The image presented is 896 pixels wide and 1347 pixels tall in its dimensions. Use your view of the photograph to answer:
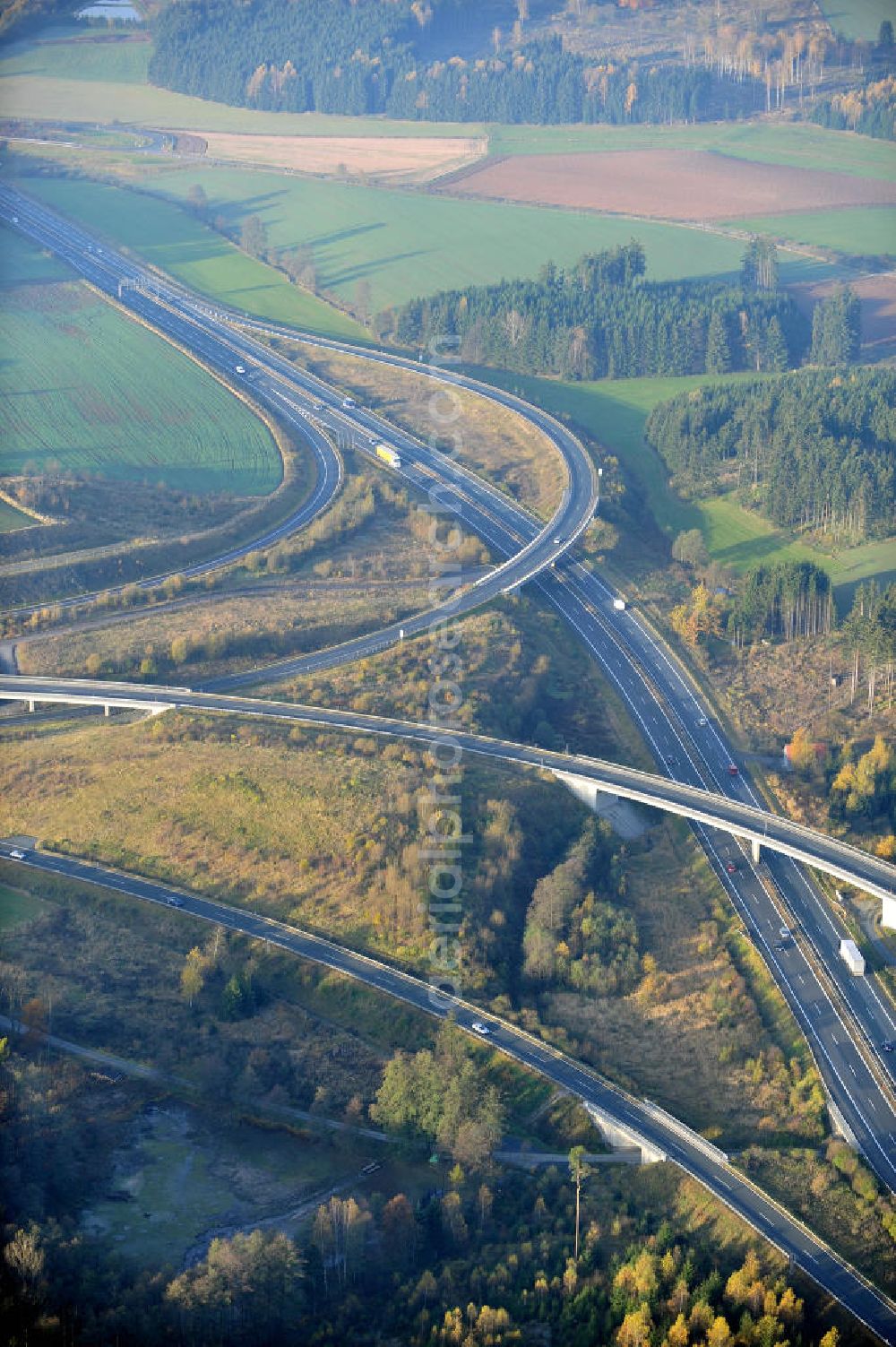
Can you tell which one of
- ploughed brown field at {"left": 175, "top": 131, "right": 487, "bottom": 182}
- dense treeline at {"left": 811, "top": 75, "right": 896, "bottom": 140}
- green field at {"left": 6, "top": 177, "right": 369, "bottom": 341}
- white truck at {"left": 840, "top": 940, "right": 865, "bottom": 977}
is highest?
dense treeline at {"left": 811, "top": 75, "right": 896, "bottom": 140}

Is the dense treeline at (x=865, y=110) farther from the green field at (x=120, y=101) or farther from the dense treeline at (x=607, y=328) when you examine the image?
the dense treeline at (x=607, y=328)

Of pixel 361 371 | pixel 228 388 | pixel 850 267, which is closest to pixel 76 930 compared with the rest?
pixel 228 388

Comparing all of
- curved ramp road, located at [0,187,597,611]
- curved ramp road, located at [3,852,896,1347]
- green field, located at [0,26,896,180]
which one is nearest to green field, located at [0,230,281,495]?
curved ramp road, located at [0,187,597,611]

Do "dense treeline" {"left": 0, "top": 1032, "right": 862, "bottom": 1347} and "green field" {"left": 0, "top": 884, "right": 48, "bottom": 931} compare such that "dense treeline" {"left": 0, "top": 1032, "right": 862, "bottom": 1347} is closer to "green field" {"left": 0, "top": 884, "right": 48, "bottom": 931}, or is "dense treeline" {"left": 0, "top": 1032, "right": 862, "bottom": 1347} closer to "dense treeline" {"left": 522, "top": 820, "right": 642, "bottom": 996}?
"dense treeline" {"left": 522, "top": 820, "right": 642, "bottom": 996}

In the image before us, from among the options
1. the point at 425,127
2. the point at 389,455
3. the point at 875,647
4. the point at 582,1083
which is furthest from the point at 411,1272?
the point at 425,127

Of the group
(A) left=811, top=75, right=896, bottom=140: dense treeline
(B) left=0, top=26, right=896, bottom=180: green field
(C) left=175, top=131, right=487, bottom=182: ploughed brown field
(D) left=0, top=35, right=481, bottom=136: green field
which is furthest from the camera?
(A) left=811, top=75, right=896, bottom=140: dense treeline

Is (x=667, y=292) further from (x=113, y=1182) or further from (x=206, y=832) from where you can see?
(x=113, y=1182)
